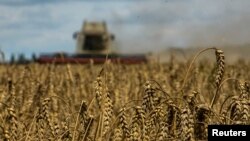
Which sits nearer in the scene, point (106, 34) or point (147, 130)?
point (147, 130)

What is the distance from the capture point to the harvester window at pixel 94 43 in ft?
132

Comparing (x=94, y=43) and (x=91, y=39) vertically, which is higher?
(x=91, y=39)

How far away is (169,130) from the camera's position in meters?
3.67

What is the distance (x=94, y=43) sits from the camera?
1594 inches

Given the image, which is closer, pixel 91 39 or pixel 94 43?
pixel 94 43

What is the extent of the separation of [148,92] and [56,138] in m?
0.61

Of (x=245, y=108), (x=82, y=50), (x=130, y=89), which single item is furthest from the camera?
(x=82, y=50)

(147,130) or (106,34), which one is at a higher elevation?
(106,34)

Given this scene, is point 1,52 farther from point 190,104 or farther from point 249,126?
point 249,126

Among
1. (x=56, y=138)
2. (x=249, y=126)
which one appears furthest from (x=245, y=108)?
(x=56, y=138)

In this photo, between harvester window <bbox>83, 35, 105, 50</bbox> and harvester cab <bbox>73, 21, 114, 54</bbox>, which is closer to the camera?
harvester cab <bbox>73, 21, 114, 54</bbox>

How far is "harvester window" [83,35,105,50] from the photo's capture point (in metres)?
40.3

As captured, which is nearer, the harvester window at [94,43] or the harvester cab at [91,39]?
the harvester cab at [91,39]

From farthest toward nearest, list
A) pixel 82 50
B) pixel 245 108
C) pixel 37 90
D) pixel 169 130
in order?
pixel 82 50, pixel 37 90, pixel 169 130, pixel 245 108
